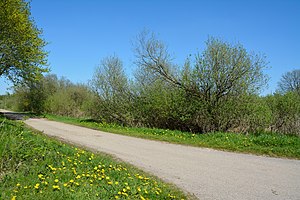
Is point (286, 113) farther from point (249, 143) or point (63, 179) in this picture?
Result: point (63, 179)

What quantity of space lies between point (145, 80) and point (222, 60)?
21.7 feet

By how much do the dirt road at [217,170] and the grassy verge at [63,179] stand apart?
0.77m

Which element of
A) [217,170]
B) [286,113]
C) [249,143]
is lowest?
[217,170]

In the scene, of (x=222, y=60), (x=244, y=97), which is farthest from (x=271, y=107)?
(x=222, y=60)

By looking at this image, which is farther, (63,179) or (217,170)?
(217,170)

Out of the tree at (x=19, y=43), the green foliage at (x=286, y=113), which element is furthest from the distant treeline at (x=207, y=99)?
the tree at (x=19, y=43)

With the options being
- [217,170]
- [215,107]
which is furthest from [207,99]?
[217,170]

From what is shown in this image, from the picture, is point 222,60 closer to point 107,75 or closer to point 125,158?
point 125,158

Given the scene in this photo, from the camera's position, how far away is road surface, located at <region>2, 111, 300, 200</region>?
18.0 feet

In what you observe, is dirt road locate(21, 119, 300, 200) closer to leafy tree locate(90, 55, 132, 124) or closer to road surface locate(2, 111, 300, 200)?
road surface locate(2, 111, 300, 200)

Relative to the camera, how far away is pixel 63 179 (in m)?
5.19

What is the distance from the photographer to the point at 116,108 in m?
20.3

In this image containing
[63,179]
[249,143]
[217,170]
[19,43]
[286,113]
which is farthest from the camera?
[19,43]

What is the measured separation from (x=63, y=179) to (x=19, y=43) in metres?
18.0
